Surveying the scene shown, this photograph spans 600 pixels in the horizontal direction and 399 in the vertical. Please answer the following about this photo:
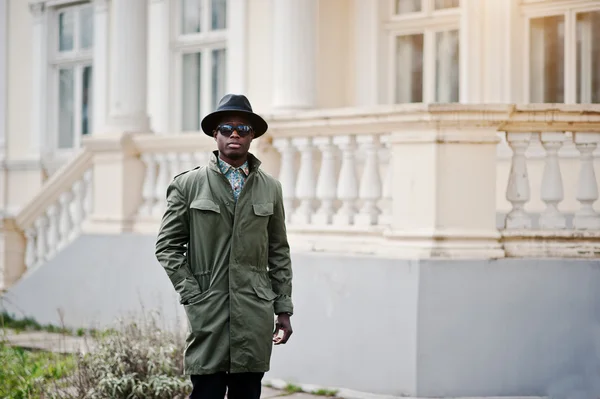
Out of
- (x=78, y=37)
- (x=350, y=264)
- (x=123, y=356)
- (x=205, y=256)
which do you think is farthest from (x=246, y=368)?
(x=78, y=37)

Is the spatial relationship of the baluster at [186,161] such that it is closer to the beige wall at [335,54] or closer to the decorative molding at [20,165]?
the beige wall at [335,54]

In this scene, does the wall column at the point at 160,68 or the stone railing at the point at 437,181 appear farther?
the wall column at the point at 160,68

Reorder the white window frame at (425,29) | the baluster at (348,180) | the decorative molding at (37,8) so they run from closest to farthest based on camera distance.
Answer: the baluster at (348,180), the white window frame at (425,29), the decorative molding at (37,8)

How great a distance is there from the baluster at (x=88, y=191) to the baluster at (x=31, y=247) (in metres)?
1.00

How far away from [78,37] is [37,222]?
4297 mm

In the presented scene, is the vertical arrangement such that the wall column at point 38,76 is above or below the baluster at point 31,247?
above

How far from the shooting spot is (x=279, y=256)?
5.07 metres

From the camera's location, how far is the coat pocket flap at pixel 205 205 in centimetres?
477

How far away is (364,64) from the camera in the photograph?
11109mm

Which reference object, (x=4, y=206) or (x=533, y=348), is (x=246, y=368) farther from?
(x=4, y=206)

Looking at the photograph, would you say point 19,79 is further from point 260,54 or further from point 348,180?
point 348,180

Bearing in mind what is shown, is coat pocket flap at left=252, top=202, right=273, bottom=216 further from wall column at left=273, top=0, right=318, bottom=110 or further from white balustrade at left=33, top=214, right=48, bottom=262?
white balustrade at left=33, top=214, right=48, bottom=262

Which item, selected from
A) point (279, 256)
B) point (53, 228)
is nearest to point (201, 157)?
point (53, 228)

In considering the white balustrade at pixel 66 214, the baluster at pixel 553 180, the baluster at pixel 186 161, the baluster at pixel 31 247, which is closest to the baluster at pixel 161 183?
the baluster at pixel 186 161
